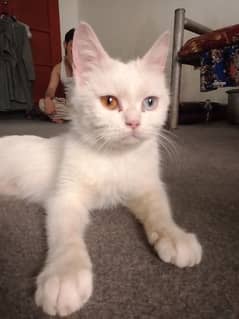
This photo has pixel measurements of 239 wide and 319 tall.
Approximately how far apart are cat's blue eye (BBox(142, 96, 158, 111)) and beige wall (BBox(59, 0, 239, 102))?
2.60 m

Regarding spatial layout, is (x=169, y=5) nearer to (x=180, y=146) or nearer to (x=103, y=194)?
(x=180, y=146)

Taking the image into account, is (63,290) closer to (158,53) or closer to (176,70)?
(158,53)

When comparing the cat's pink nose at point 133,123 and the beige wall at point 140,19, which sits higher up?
the beige wall at point 140,19

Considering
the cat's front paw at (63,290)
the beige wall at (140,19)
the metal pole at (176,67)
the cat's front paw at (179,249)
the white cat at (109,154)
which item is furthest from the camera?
the beige wall at (140,19)

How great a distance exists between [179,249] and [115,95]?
1.32ft

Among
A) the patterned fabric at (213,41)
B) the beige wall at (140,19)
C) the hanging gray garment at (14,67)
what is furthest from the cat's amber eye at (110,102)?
the hanging gray garment at (14,67)

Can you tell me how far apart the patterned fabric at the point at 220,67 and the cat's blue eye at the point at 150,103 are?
1.46 m

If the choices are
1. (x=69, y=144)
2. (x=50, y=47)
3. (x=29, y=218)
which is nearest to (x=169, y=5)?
(x=50, y=47)

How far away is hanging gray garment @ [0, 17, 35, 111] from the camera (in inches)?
128

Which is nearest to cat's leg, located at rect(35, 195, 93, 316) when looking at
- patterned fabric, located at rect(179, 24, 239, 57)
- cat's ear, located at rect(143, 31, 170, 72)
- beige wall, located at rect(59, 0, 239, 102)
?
cat's ear, located at rect(143, 31, 170, 72)

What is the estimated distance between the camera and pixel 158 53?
0.86 m

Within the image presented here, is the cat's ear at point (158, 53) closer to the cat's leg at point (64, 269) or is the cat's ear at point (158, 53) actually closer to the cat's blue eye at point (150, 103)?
the cat's blue eye at point (150, 103)

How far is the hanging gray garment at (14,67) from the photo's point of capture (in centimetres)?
325

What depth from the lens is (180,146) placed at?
1.72 metres
